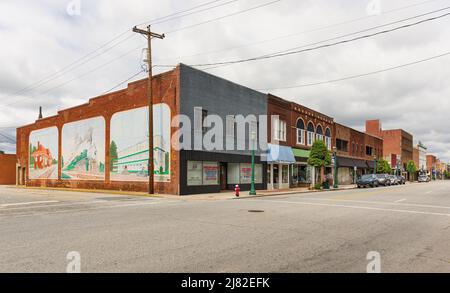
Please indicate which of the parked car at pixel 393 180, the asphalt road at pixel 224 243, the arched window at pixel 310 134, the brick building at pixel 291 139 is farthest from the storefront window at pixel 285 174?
the asphalt road at pixel 224 243

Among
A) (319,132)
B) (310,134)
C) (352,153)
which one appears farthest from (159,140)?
(352,153)

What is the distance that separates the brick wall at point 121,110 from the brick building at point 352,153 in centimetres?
3051

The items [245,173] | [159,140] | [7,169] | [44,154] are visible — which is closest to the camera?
[159,140]

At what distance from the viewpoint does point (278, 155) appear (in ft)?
111

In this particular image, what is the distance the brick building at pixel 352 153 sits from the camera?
2031 inches

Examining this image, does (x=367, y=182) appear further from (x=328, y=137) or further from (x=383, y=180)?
(x=328, y=137)

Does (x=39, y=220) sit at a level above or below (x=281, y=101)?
below

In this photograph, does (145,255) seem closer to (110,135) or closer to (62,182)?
(110,135)

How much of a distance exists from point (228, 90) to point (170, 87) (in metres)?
5.42

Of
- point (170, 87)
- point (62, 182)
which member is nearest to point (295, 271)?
point (170, 87)

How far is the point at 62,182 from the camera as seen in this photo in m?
37.5

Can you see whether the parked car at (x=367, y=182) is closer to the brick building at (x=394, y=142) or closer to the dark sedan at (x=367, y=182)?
the dark sedan at (x=367, y=182)

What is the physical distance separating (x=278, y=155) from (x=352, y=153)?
2758 cm
